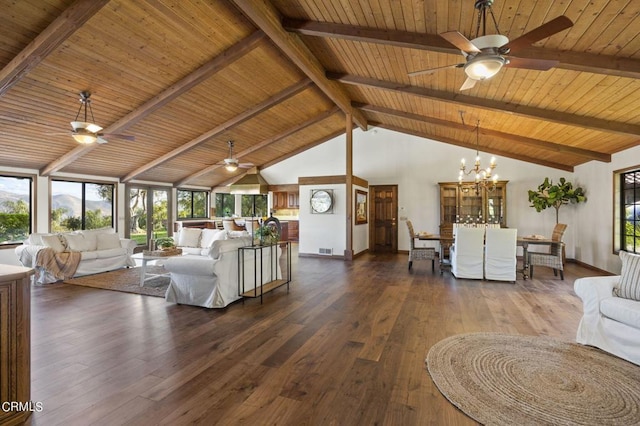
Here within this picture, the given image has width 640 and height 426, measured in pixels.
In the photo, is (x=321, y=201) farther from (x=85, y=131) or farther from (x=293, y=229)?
(x=85, y=131)

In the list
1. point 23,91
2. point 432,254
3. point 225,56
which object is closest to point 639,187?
point 432,254

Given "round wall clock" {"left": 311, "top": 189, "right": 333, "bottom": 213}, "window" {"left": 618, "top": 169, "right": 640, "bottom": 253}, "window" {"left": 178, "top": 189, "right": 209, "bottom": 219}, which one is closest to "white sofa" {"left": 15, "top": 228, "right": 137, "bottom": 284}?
"window" {"left": 178, "top": 189, "right": 209, "bottom": 219}

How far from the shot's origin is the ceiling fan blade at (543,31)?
211 centimetres

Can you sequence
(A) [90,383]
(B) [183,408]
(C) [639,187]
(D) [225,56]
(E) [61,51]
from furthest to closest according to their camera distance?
(C) [639,187], (D) [225,56], (E) [61,51], (A) [90,383], (B) [183,408]

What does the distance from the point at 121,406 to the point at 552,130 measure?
7367mm

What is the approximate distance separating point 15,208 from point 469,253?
976 centimetres

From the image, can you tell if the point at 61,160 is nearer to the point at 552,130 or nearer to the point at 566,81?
the point at 566,81

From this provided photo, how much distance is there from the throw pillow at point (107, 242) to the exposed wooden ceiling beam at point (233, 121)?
252 cm

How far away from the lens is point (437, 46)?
3549 mm

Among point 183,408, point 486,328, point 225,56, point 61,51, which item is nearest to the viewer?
point 183,408

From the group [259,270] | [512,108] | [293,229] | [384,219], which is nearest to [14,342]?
[259,270]

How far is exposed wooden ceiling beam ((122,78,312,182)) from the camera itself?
272 inches

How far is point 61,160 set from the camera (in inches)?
270

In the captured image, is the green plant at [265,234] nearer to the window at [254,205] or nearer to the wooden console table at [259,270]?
the wooden console table at [259,270]
